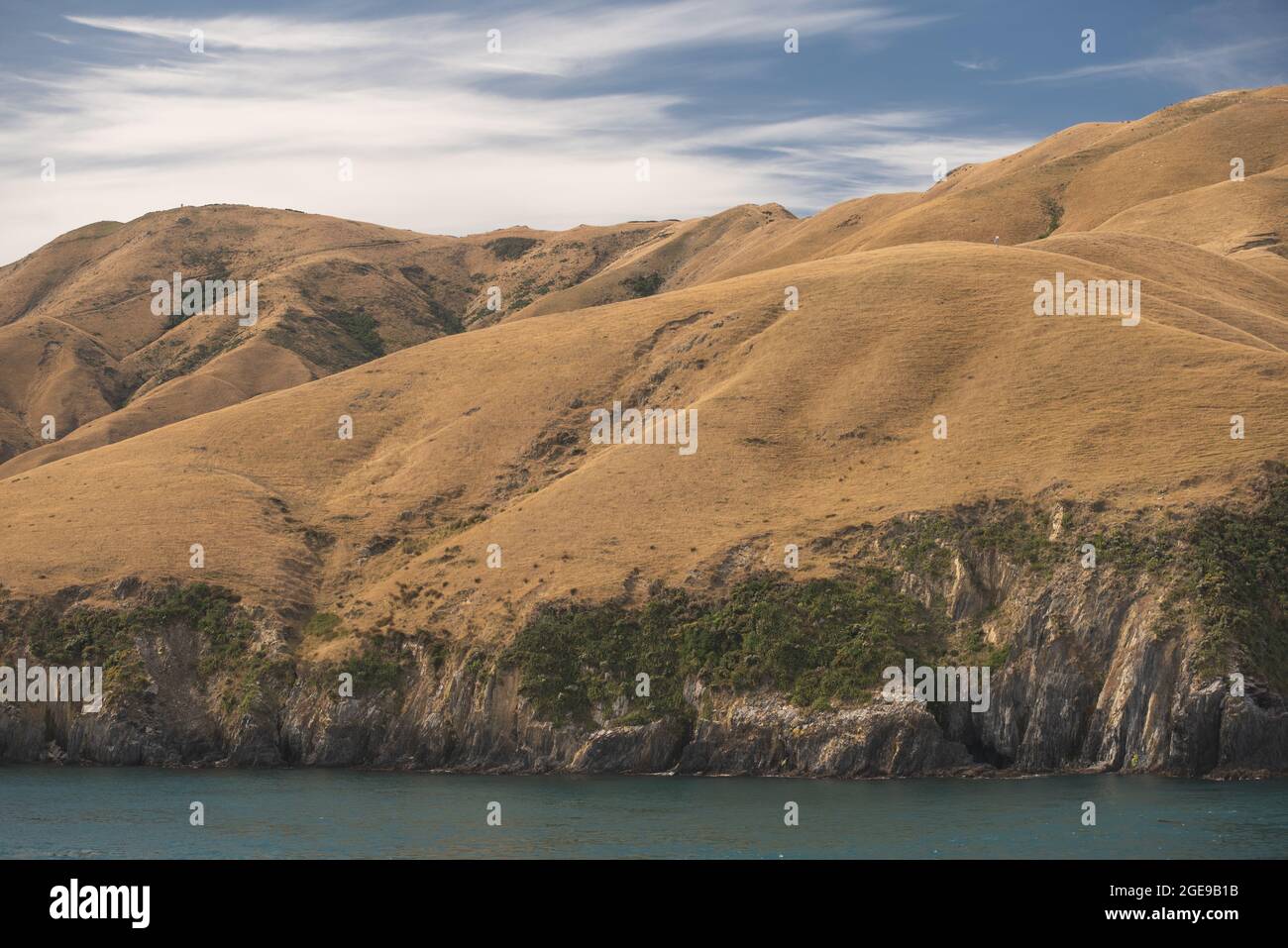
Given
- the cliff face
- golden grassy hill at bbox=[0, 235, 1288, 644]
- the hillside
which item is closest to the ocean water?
the cliff face

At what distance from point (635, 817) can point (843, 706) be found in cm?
1904

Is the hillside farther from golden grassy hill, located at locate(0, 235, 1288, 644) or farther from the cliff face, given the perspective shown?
golden grassy hill, located at locate(0, 235, 1288, 644)

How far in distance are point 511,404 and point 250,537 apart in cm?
3012

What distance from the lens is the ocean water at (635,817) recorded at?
56156 millimetres

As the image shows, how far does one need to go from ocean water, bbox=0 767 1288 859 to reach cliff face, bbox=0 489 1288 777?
292 cm

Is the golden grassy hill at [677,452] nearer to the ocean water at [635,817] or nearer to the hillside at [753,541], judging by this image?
the hillside at [753,541]

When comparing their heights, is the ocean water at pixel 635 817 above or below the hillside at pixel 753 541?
below

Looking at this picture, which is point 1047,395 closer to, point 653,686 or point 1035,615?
point 1035,615

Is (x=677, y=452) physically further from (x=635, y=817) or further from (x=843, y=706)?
(x=635, y=817)

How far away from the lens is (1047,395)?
105 m

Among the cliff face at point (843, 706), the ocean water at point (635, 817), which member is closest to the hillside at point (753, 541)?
the cliff face at point (843, 706)

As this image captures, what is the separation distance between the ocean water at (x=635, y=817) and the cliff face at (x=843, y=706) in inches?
115

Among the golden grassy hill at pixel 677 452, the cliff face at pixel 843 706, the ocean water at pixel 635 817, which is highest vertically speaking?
the golden grassy hill at pixel 677 452
